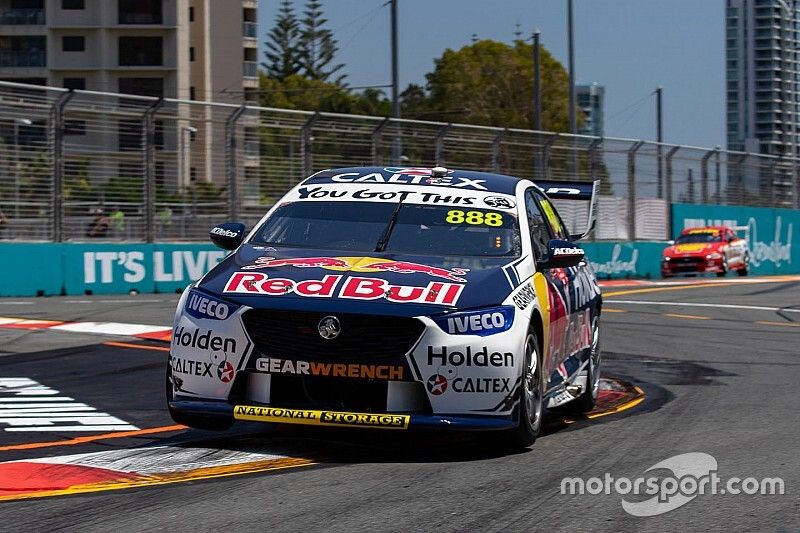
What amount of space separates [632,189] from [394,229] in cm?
2843

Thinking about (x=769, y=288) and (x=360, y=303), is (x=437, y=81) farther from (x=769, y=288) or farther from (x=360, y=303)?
(x=360, y=303)

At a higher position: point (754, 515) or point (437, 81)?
point (437, 81)

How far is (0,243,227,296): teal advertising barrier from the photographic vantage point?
22125mm

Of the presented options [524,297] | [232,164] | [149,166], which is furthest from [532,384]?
[232,164]

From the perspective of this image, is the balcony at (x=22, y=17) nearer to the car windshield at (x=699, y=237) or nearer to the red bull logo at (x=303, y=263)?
the car windshield at (x=699, y=237)

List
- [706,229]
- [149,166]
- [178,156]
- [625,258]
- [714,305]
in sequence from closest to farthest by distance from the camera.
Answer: [714,305] → [149,166] → [178,156] → [625,258] → [706,229]

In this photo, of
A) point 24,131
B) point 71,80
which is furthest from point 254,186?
point 71,80

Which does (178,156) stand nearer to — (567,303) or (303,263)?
(567,303)

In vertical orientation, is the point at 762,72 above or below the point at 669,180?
above

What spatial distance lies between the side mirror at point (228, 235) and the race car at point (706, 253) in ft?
92.9

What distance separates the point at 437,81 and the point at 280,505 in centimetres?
9314

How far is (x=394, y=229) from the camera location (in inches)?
322

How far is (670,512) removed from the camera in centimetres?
A: 578

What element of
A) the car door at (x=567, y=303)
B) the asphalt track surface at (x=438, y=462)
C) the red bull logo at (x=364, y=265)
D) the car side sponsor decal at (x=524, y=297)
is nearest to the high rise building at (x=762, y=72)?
the asphalt track surface at (x=438, y=462)
